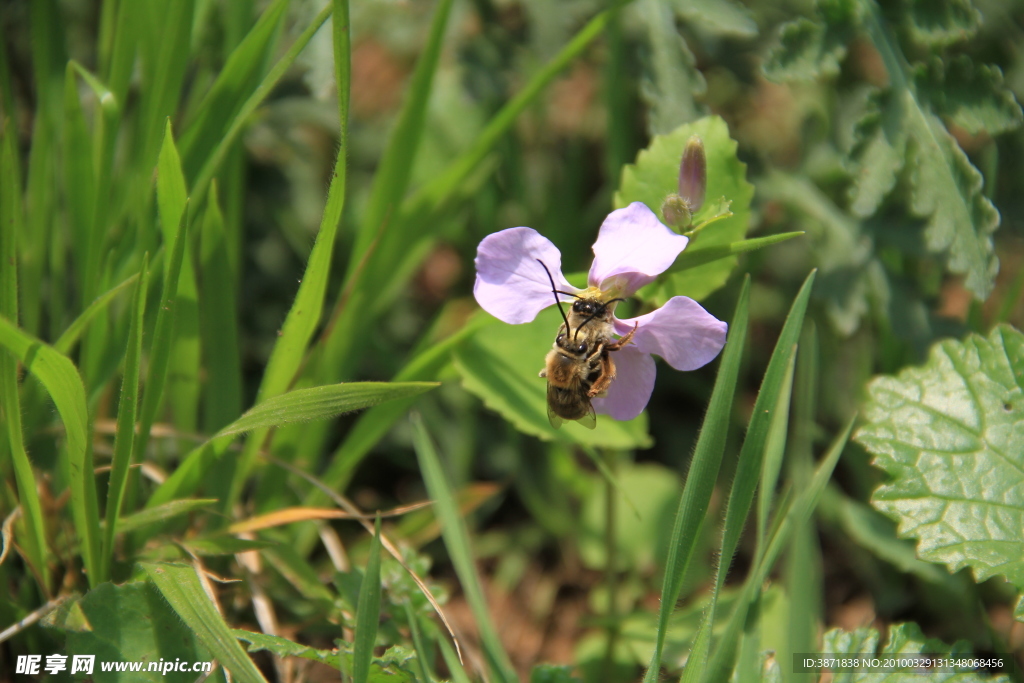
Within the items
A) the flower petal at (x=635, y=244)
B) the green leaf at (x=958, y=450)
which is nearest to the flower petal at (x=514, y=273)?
the flower petal at (x=635, y=244)

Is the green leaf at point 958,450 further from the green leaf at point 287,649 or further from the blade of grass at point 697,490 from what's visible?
the green leaf at point 287,649

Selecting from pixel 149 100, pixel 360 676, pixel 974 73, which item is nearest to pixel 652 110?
pixel 974 73

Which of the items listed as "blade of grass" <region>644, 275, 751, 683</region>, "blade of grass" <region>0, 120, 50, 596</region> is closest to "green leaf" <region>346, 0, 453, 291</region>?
"blade of grass" <region>0, 120, 50, 596</region>

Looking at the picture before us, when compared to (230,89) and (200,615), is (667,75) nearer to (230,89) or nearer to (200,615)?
(230,89)

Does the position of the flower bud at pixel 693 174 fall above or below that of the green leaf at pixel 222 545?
above

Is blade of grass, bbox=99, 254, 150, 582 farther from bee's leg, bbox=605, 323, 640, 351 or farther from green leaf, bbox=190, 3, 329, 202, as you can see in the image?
bee's leg, bbox=605, 323, 640, 351

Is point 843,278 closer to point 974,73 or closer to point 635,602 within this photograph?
point 974,73
